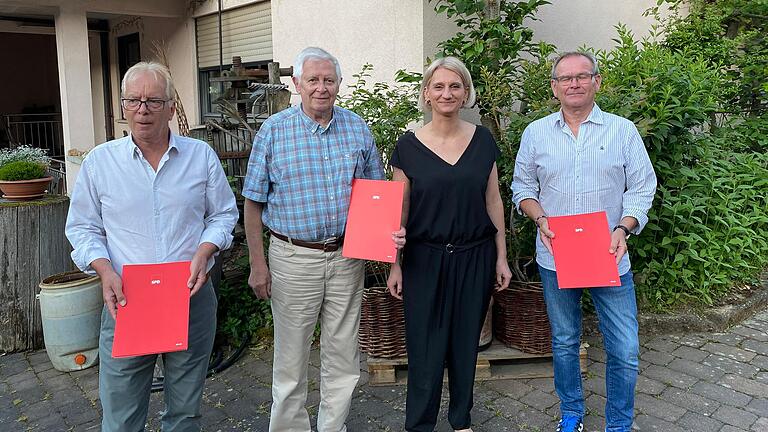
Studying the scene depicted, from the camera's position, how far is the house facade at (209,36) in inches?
214

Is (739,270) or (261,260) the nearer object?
(261,260)

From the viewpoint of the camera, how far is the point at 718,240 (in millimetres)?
4750

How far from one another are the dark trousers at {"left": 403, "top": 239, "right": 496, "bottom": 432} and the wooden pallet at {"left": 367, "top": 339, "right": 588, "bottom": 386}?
81cm

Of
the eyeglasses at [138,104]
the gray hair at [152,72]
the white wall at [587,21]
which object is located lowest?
the eyeglasses at [138,104]

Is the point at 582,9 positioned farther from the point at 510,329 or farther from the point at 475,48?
the point at 510,329

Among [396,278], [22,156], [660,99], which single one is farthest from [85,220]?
[660,99]

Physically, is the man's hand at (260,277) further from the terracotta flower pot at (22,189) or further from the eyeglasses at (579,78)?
the terracotta flower pot at (22,189)

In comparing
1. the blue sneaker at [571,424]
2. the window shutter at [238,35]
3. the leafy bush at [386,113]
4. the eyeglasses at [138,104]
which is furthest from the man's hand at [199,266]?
the window shutter at [238,35]

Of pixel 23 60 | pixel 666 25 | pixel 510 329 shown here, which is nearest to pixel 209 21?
pixel 666 25

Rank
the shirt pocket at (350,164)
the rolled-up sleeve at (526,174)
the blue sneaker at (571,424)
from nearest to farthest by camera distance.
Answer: the shirt pocket at (350,164), the rolled-up sleeve at (526,174), the blue sneaker at (571,424)

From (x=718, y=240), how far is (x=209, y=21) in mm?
7259

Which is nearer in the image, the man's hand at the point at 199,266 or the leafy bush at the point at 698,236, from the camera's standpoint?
the man's hand at the point at 199,266

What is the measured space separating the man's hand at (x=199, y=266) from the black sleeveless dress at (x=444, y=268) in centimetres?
91

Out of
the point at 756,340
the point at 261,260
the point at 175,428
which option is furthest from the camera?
the point at 756,340
